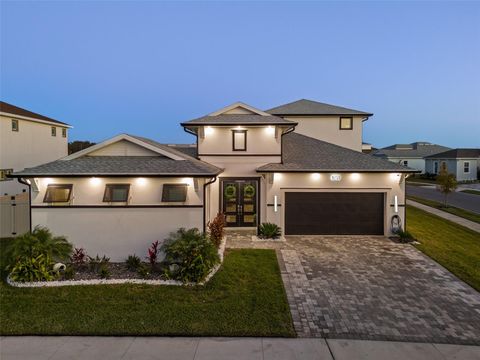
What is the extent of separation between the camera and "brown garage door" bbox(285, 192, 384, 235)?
1266cm

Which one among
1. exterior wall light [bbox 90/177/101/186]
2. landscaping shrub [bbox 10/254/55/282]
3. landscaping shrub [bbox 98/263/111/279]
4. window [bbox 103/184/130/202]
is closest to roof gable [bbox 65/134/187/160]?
exterior wall light [bbox 90/177/101/186]

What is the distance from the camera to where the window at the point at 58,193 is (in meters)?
9.39

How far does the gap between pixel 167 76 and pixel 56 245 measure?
12420 cm

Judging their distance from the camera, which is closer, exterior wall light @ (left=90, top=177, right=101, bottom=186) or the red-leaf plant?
the red-leaf plant

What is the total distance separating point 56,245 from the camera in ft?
27.5

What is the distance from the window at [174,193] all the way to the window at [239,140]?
4.31 meters

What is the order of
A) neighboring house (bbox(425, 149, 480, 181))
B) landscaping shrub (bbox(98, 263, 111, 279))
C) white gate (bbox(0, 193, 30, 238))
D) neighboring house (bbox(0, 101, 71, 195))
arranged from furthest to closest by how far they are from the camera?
neighboring house (bbox(425, 149, 480, 181))
neighboring house (bbox(0, 101, 71, 195))
white gate (bbox(0, 193, 30, 238))
landscaping shrub (bbox(98, 263, 111, 279))

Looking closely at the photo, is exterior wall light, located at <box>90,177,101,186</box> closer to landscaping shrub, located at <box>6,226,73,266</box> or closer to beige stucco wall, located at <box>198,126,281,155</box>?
landscaping shrub, located at <box>6,226,73,266</box>

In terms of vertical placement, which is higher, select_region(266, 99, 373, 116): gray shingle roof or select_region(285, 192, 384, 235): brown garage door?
select_region(266, 99, 373, 116): gray shingle roof

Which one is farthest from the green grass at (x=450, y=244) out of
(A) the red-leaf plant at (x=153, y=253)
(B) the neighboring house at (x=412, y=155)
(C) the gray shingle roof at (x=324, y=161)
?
(B) the neighboring house at (x=412, y=155)

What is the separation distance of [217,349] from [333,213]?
9111mm

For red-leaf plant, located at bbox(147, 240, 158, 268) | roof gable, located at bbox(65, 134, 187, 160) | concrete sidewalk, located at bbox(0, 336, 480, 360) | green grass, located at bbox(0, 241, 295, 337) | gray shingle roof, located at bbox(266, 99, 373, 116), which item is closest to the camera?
concrete sidewalk, located at bbox(0, 336, 480, 360)

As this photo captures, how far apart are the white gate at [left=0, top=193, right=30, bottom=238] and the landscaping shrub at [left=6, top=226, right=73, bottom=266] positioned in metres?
4.24

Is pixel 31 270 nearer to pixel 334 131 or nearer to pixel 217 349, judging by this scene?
pixel 217 349
